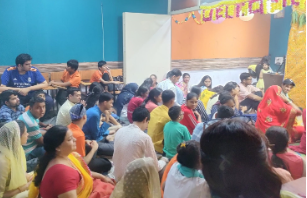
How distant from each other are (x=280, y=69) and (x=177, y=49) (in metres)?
2.94

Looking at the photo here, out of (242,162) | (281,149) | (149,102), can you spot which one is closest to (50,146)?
(242,162)

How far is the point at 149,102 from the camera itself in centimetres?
359

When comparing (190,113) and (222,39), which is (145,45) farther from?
(190,113)

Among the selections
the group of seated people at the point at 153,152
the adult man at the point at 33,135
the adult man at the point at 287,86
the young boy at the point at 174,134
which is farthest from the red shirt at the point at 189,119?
the adult man at the point at 33,135

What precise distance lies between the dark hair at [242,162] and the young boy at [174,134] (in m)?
1.67

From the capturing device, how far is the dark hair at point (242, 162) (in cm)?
84

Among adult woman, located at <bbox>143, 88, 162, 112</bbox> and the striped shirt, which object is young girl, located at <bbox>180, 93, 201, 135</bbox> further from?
the striped shirt

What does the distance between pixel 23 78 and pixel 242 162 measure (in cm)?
381

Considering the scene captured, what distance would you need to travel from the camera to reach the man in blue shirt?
153 inches

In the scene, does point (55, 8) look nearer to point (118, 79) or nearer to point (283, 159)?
point (118, 79)

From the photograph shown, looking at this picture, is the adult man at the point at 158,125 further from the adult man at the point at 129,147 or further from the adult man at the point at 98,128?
the adult man at the point at 129,147

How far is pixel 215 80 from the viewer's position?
23.7 feet

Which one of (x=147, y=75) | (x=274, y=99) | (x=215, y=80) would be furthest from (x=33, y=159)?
(x=215, y=80)

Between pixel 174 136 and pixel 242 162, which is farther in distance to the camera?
pixel 174 136
